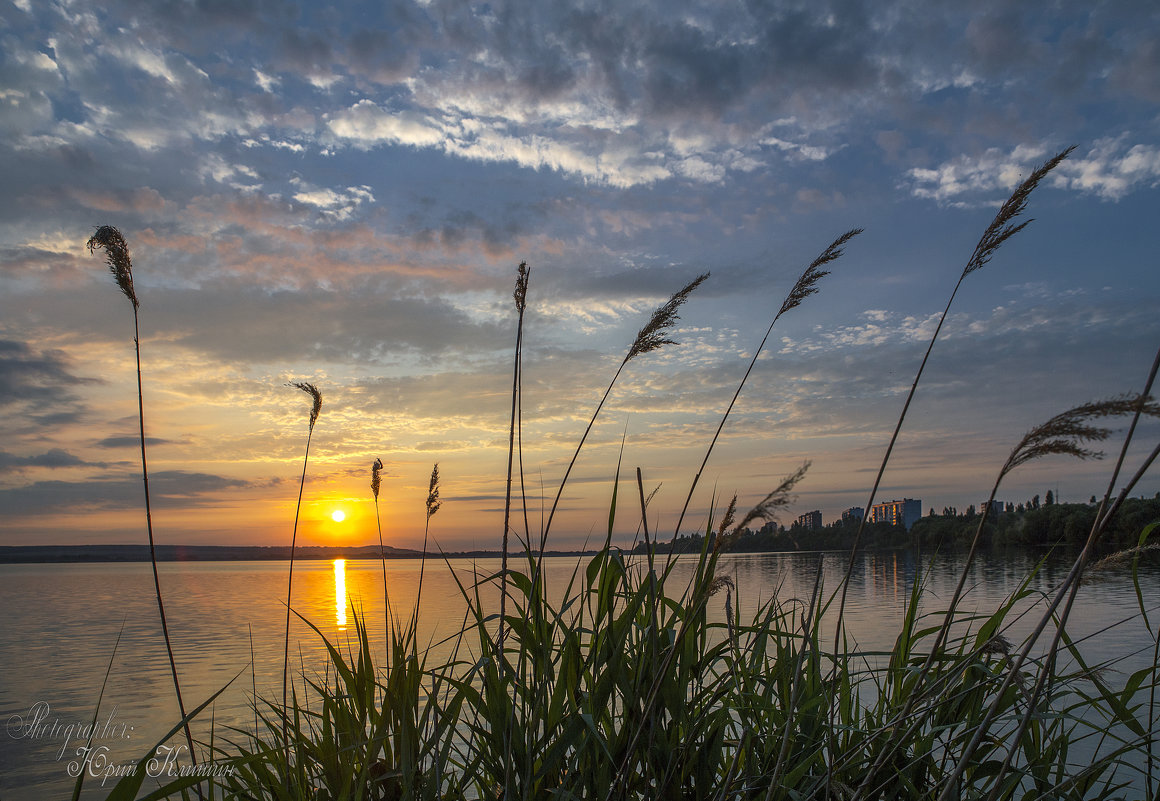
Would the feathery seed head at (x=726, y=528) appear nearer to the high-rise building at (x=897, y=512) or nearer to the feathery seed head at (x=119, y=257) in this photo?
the high-rise building at (x=897, y=512)

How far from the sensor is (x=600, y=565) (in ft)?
10.0

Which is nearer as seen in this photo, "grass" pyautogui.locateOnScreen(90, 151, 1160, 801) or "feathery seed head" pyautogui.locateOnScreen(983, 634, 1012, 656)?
"feathery seed head" pyautogui.locateOnScreen(983, 634, 1012, 656)

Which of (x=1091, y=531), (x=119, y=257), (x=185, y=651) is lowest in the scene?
(x=185, y=651)

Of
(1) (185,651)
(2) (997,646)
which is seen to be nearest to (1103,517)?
(2) (997,646)

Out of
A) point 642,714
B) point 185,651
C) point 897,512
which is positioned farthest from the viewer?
point 185,651

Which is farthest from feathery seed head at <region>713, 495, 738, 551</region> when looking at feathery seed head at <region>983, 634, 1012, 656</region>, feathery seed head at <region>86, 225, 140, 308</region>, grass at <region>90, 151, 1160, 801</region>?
feathery seed head at <region>86, 225, 140, 308</region>

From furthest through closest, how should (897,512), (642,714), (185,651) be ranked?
(185,651) < (897,512) < (642,714)

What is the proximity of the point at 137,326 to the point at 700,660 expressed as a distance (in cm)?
275

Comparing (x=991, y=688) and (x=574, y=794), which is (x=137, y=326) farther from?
(x=991, y=688)

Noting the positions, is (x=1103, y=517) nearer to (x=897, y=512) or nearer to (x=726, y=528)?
(x=726, y=528)

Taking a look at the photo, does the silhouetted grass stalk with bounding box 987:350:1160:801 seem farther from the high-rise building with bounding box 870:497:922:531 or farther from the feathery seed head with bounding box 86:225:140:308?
the feathery seed head with bounding box 86:225:140:308

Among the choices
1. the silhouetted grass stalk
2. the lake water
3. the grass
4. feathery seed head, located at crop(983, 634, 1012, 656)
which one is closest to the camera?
the silhouetted grass stalk

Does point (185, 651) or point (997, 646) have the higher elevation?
point (997, 646)

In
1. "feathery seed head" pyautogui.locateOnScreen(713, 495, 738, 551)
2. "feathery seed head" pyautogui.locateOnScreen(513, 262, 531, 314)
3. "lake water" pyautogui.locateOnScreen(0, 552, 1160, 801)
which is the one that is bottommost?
"lake water" pyautogui.locateOnScreen(0, 552, 1160, 801)
